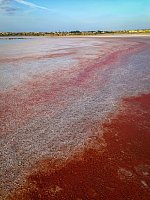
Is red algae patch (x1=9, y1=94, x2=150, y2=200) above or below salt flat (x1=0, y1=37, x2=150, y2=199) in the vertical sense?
below

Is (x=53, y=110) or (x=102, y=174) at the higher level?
(x=53, y=110)

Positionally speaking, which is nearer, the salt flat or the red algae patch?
the red algae patch

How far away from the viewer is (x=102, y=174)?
16.9 feet

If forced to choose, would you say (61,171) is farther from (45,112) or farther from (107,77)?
(107,77)

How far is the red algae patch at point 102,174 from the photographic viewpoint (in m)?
4.58

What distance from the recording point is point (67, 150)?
6148mm

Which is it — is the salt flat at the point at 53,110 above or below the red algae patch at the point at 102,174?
above

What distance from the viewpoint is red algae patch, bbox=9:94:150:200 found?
4.58 m

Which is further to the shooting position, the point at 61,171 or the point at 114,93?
the point at 114,93

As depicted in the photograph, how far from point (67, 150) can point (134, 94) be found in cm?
555

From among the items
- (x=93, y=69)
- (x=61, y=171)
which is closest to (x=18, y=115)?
(x=61, y=171)

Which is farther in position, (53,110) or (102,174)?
(53,110)

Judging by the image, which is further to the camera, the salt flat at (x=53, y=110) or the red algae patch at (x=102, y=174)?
the salt flat at (x=53, y=110)

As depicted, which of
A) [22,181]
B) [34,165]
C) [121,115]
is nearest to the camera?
[22,181]
